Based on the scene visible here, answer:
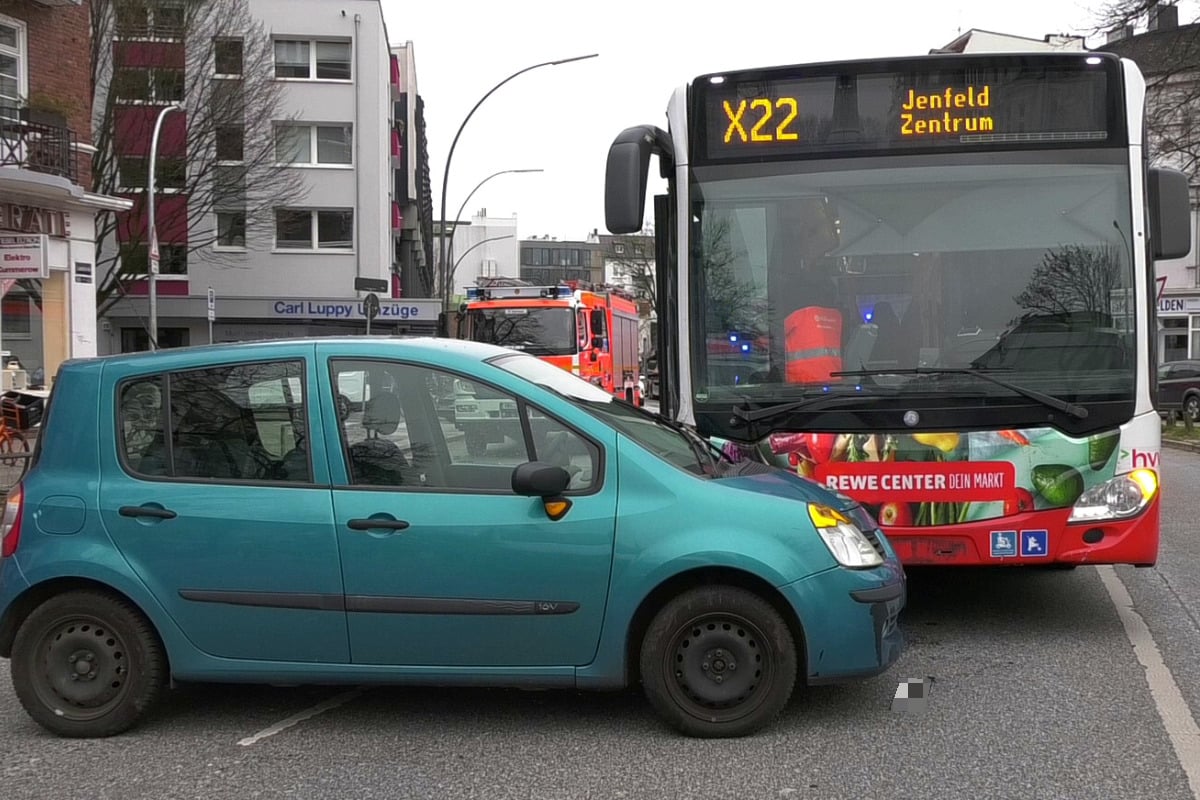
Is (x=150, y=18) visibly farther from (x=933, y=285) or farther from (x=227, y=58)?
(x=933, y=285)

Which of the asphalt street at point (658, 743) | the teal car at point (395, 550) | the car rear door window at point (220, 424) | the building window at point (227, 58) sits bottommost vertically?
the asphalt street at point (658, 743)

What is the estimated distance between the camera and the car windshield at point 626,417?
4.87m

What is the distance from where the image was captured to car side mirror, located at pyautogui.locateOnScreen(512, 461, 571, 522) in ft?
14.8

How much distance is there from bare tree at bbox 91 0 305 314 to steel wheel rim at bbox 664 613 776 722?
30.7m

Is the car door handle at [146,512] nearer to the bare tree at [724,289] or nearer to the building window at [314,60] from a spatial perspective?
the bare tree at [724,289]

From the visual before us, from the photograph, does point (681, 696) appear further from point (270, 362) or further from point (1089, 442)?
point (1089, 442)

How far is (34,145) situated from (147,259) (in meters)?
A: 18.1

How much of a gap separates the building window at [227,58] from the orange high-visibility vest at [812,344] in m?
31.3

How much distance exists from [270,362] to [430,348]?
0.67 m

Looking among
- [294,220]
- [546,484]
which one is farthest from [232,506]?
[294,220]

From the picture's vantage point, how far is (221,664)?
479 cm

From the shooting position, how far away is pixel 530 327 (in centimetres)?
2202

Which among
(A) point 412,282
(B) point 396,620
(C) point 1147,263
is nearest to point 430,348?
(B) point 396,620

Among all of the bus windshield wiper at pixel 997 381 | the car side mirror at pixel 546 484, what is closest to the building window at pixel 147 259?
the bus windshield wiper at pixel 997 381
